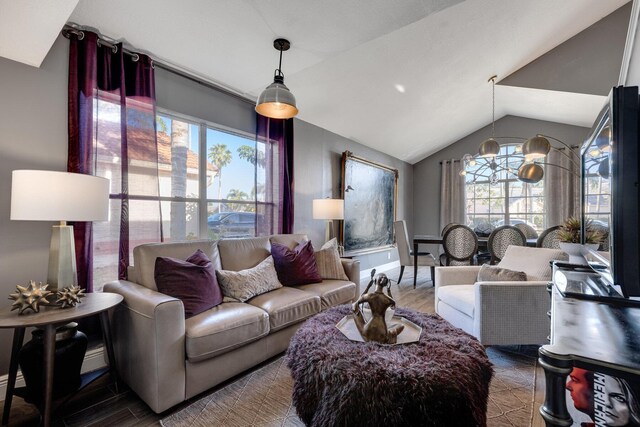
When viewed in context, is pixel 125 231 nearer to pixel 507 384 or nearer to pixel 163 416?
pixel 163 416

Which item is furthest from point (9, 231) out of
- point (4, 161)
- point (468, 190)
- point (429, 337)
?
point (468, 190)

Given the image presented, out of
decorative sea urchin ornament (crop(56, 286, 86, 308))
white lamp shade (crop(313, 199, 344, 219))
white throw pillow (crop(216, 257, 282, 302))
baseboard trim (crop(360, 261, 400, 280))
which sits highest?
white lamp shade (crop(313, 199, 344, 219))

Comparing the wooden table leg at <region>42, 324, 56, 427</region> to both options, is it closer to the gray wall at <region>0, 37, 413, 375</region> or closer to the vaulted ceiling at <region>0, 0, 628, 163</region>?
the gray wall at <region>0, 37, 413, 375</region>

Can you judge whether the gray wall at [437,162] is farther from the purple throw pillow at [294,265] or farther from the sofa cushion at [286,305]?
the sofa cushion at [286,305]

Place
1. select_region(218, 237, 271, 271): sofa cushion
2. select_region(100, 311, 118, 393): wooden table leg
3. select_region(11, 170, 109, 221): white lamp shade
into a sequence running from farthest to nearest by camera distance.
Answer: select_region(218, 237, 271, 271): sofa cushion, select_region(100, 311, 118, 393): wooden table leg, select_region(11, 170, 109, 221): white lamp shade

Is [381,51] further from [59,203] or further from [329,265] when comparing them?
[59,203]

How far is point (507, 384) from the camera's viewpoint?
6.57ft

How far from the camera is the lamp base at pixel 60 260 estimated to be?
1.69 metres

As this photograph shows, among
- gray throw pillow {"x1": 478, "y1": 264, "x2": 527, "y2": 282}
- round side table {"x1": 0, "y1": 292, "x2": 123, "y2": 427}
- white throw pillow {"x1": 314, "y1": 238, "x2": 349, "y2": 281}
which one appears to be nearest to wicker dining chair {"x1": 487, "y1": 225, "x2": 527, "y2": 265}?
gray throw pillow {"x1": 478, "y1": 264, "x2": 527, "y2": 282}

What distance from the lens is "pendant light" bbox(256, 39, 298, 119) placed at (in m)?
2.04

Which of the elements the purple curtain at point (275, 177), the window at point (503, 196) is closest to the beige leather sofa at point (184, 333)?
the purple curtain at point (275, 177)

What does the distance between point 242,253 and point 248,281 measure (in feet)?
1.20

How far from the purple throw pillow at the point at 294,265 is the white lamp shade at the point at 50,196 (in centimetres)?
154

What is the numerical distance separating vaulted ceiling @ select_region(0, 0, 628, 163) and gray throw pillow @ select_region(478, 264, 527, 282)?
2036mm
